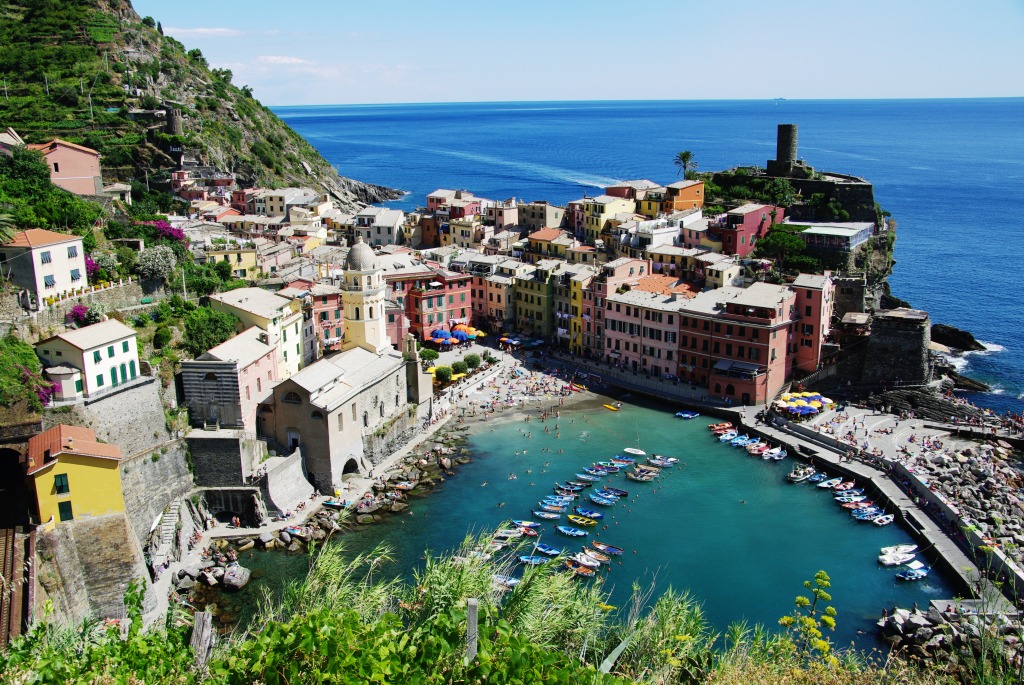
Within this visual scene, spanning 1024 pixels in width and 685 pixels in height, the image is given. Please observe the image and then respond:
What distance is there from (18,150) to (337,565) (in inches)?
1567

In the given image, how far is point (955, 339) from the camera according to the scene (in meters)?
63.8

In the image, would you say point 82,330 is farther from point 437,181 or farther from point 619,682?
point 437,181

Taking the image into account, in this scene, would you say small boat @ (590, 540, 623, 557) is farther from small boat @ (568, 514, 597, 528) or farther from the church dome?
the church dome

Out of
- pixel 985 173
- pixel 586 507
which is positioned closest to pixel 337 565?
pixel 586 507

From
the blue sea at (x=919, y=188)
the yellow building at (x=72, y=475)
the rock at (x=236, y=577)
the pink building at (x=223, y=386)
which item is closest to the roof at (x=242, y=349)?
the pink building at (x=223, y=386)

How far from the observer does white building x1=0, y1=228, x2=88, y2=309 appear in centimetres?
3838

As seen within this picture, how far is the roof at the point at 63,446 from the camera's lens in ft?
97.6

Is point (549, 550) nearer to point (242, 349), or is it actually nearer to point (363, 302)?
point (242, 349)

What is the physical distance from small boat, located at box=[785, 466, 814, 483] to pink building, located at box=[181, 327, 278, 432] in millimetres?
25195

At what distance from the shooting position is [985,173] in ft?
488

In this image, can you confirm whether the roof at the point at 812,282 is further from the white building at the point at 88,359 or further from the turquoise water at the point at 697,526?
the white building at the point at 88,359

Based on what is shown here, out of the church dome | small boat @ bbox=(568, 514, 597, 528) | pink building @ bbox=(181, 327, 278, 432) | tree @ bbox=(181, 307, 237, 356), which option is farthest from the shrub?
small boat @ bbox=(568, 514, 597, 528)

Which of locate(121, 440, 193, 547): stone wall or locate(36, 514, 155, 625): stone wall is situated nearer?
locate(36, 514, 155, 625): stone wall

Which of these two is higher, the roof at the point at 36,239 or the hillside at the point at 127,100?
the hillside at the point at 127,100
